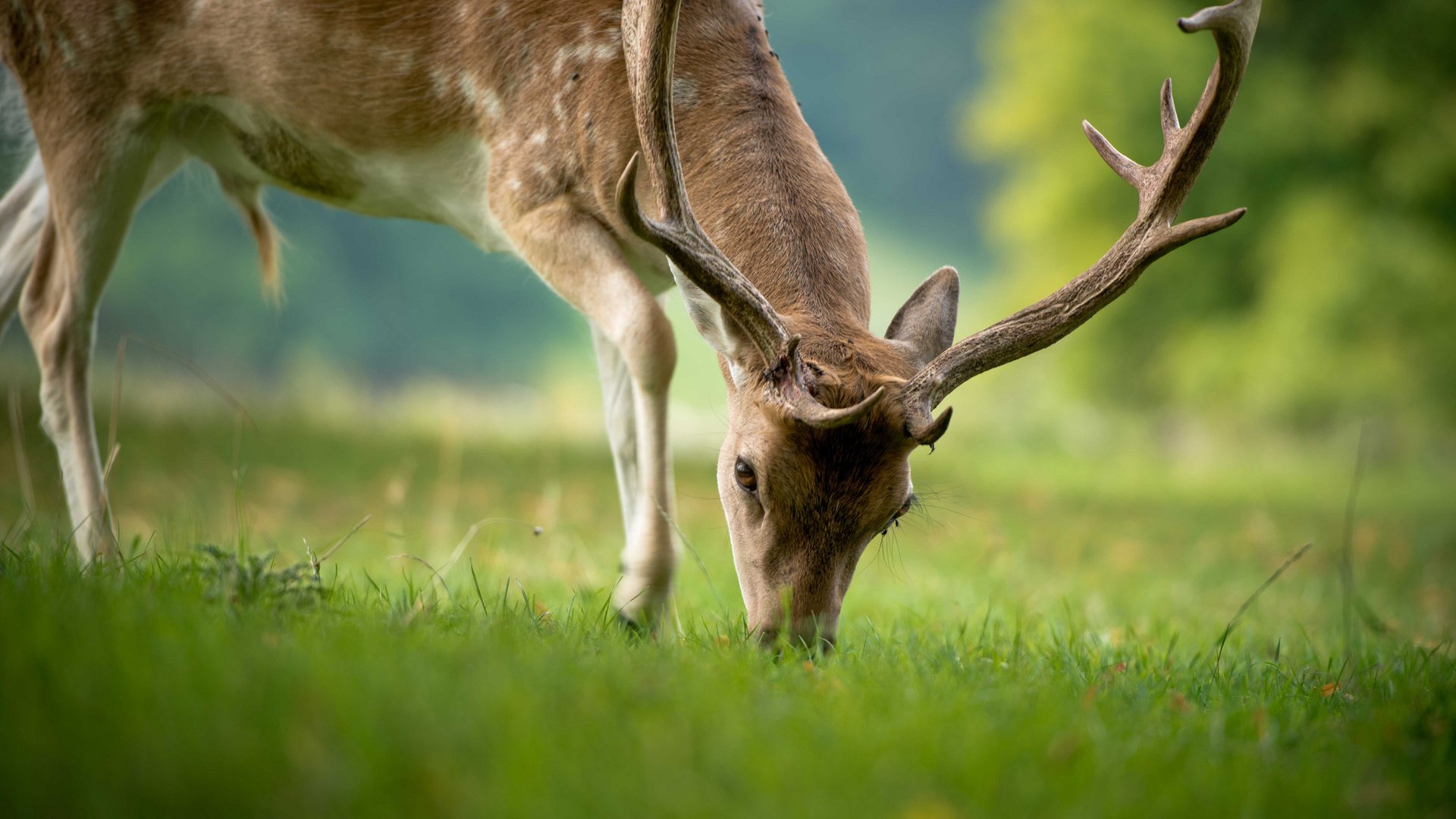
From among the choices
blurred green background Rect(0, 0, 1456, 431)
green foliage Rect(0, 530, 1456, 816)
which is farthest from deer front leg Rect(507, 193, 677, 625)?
blurred green background Rect(0, 0, 1456, 431)

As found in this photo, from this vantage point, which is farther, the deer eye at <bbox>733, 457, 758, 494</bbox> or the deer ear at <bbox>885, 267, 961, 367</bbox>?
the deer ear at <bbox>885, 267, 961, 367</bbox>

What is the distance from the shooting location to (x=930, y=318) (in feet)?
12.5

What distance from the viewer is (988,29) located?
19906mm

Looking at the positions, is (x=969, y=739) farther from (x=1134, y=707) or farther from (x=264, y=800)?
(x=264, y=800)

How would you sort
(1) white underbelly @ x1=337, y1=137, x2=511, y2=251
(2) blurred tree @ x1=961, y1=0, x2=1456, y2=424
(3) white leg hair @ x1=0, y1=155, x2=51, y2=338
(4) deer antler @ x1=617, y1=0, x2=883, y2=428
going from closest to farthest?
(4) deer antler @ x1=617, y1=0, x2=883, y2=428
(1) white underbelly @ x1=337, y1=137, x2=511, y2=251
(3) white leg hair @ x1=0, y1=155, x2=51, y2=338
(2) blurred tree @ x1=961, y1=0, x2=1456, y2=424

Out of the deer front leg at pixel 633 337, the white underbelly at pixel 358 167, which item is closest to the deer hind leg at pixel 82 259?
the white underbelly at pixel 358 167

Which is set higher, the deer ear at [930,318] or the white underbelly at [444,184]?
the white underbelly at [444,184]

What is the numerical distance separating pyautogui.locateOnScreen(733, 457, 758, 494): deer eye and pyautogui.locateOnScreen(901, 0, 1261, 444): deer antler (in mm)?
492

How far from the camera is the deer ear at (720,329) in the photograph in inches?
135

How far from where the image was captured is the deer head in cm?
313

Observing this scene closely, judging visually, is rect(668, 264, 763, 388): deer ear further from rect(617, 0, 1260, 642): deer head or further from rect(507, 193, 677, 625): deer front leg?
rect(507, 193, 677, 625): deer front leg

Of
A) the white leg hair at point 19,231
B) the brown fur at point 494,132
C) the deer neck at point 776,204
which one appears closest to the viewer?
the deer neck at point 776,204

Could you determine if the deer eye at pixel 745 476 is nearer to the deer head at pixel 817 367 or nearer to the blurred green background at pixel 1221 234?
the deer head at pixel 817 367

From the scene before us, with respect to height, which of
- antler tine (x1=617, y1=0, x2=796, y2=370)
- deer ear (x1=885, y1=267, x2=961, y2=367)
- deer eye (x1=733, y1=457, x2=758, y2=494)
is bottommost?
deer eye (x1=733, y1=457, x2=758, y2=494)
